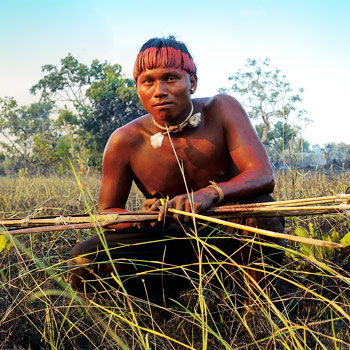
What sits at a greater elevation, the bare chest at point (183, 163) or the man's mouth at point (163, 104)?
the man's mouth at point (163, 104)

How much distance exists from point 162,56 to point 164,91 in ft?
0.50

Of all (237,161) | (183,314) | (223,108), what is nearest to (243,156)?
(237,161)

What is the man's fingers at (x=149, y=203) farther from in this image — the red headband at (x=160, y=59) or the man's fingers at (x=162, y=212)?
the red headband at (x=160, y=59)

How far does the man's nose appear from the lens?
1.73 m

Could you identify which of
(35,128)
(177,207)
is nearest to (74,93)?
(35,128)

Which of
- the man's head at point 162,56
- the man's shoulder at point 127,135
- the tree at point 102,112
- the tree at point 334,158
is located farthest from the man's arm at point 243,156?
the tree at point 102,112

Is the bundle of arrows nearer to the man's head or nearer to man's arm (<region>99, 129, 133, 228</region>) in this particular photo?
man's arm (<region>99, 129, 133, 228</region>)

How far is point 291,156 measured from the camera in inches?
95.3

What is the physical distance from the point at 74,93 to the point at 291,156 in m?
17.4

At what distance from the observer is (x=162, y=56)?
1756 millimetres

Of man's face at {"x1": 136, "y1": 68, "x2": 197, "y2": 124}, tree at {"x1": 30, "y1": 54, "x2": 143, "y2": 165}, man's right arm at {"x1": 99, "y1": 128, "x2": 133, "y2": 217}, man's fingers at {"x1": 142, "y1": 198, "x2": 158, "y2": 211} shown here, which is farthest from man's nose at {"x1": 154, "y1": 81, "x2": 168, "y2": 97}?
tree at {"x1": 30, "y1": 54, "x2": 143, "y2": 165}

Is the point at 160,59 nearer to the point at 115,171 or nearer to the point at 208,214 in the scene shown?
the point at 115,171

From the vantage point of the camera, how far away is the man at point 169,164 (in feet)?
5.65

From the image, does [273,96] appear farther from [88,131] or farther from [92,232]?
[92,232]
